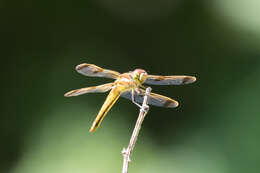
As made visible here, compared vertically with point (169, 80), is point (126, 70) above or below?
above

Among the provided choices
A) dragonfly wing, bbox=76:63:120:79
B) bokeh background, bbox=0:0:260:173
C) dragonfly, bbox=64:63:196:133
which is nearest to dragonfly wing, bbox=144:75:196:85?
dragonfly, bbox=64:63:196:133

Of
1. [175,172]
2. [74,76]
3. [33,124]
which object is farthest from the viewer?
[74,76]

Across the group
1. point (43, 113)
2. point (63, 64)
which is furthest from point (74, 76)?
point (43, 113)

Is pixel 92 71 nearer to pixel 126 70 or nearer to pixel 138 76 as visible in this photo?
pixel 138 76

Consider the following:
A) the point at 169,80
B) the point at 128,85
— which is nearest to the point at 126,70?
the point at 169,80

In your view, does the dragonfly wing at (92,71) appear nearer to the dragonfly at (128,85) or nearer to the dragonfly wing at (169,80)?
the dragonfly at (128,85)

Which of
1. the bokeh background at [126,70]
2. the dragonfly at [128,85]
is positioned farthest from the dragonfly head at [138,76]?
the bokeh background at [126,70]

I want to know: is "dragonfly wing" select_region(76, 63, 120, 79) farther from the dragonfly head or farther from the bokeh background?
the bokeh background

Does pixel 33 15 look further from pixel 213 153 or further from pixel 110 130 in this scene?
pixel 213 153
